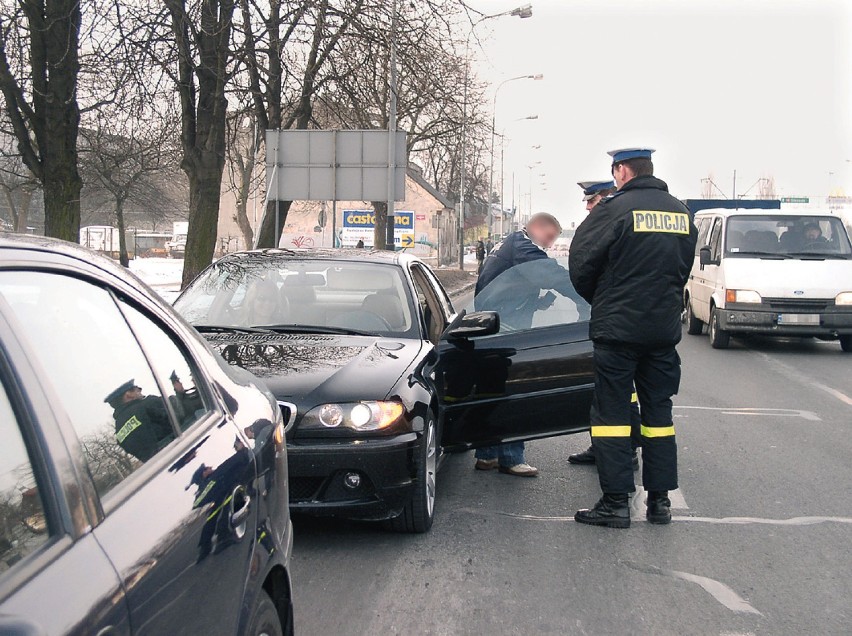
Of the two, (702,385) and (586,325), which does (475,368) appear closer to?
(586,325)

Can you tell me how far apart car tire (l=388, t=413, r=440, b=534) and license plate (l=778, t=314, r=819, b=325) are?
10313 mm

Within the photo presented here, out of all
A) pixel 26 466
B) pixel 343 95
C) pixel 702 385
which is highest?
pixel 343 95

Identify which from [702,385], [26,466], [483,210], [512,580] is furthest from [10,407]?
[483,210]

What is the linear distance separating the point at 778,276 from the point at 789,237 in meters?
1.07

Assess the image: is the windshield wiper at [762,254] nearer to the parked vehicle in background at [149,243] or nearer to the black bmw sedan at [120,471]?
the black bmw sedan at [120,471]

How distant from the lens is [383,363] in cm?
508

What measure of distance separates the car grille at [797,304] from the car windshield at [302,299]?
31.4ft

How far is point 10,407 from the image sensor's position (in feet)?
5.30

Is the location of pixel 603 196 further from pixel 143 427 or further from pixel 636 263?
pixel 143 427

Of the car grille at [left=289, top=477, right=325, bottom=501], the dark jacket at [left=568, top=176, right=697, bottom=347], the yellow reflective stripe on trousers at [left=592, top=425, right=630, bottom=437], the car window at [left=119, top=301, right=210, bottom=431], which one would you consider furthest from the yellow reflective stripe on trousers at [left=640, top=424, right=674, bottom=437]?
the car window at [left=119, top=301, right=210, bottom=431]

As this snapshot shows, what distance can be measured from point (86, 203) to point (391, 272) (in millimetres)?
52834

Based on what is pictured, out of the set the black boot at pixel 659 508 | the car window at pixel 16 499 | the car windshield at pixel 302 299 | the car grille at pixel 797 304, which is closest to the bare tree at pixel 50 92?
the car windshield at pixel 302 299

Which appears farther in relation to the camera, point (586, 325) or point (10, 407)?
point (586, 325)

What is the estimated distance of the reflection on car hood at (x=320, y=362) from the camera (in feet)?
15.3
